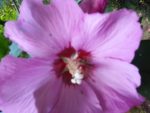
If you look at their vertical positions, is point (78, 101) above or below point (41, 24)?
below

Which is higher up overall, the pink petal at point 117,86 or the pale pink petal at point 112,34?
the pale pink petal at point 112,34

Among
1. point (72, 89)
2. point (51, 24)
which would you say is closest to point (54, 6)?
point (51, 24)

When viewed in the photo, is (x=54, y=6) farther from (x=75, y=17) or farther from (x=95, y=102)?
(x=95, y=102)

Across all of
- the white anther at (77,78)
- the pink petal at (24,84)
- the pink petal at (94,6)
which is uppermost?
the pink petal at (94,6)
